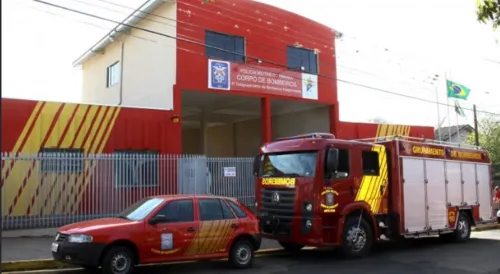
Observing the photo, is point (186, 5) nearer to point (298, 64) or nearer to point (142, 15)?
point (142, 15)

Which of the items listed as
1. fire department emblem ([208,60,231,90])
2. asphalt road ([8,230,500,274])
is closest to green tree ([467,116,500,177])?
fire department emblem ([208,60,231,90])

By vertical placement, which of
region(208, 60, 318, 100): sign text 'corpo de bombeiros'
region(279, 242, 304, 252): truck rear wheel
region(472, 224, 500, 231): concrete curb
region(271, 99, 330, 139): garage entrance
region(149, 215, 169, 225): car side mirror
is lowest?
region(472, 224, 500, 231): concrete curb

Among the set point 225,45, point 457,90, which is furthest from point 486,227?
point 225,45

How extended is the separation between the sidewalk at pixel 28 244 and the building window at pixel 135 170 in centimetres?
261

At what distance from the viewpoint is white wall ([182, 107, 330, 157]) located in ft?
82.1

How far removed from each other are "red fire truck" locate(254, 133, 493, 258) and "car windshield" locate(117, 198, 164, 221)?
3218mm

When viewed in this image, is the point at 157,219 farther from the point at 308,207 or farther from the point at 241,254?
the point at 308,207

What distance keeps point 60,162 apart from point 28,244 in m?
3.04

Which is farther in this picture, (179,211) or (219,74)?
(219,74)

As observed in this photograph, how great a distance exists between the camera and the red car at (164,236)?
833 centimetres

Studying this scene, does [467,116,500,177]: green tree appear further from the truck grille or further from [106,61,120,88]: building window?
the truck grille

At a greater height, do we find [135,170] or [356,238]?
[135,170]

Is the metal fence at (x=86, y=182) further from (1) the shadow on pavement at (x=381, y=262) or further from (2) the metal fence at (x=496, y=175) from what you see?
(2) the metal fence at (x=496, y=175)

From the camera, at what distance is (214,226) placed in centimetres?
962
